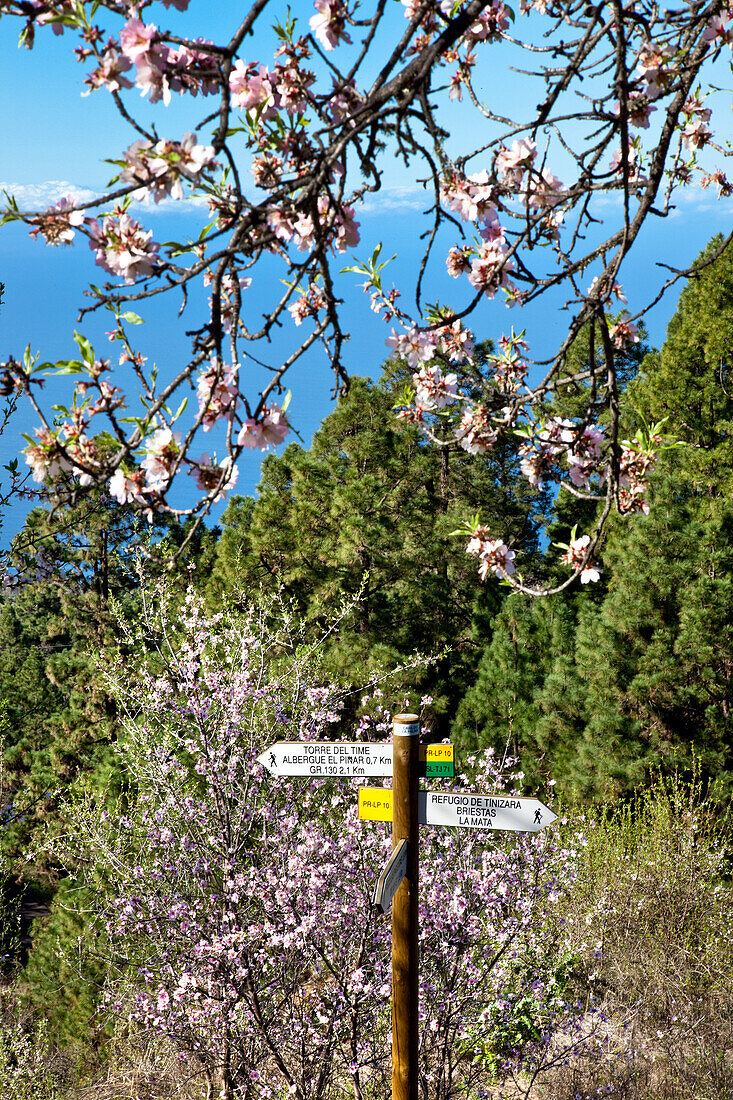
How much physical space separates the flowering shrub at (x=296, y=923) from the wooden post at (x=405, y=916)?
1.32m

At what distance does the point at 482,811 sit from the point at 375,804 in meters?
0.31

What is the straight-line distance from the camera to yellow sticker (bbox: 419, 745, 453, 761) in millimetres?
2357

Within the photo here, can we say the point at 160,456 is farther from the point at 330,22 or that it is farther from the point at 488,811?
the point at 488,811

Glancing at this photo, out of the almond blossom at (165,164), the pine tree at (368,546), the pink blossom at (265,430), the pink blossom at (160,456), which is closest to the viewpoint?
the almond blossom at (165,164)

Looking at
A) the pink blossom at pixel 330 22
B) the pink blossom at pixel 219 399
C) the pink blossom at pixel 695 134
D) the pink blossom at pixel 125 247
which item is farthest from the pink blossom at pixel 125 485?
the pink blossom at pixel 695 134

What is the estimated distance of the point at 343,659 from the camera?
8.38 m

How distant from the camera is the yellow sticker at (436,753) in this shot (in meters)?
2.36

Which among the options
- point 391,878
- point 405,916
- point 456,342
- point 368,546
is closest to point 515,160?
point 456,342

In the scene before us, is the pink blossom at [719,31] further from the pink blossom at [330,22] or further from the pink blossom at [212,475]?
the pink blossom at [212,475]

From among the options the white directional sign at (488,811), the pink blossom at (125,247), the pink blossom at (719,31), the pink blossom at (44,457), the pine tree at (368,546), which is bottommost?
the white directional sign at (488,811)

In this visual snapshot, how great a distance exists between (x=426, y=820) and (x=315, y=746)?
0.37 meters

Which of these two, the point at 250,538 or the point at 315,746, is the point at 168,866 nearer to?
the point at 315,746

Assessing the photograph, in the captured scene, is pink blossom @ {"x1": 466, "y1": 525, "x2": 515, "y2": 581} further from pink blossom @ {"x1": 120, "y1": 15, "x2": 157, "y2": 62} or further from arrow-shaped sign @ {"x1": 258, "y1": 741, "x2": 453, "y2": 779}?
pink blossom @ {"x1": 120, "y1": 15, "x2": 157, "y2": 62}

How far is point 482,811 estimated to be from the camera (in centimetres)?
232
